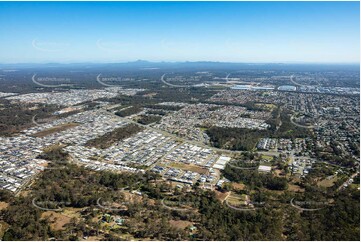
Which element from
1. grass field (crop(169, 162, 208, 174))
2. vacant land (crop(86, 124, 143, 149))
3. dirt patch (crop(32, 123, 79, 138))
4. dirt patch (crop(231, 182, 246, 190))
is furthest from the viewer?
dirt patch (crop(32, 123, 79, 138))

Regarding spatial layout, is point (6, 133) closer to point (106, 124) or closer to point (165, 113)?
point (106, 124)

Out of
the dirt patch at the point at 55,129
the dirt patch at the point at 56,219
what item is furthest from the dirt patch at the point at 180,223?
the dirt patch at the point at 55,129

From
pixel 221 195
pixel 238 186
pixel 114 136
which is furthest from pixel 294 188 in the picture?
pixel 114 136

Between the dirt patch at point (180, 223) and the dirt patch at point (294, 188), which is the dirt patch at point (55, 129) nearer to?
the dirt patch at point (180, 223)

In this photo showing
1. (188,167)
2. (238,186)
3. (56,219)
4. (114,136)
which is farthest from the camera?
(114,136)

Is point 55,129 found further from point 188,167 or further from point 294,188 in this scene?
point 294,188

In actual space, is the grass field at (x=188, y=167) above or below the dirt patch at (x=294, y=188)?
above

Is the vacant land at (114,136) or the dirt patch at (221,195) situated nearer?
the dirt patch at (221,195)

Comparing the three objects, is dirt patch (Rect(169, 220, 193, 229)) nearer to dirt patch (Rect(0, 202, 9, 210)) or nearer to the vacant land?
dirt patch (Rect(0, 202, 9, 210))

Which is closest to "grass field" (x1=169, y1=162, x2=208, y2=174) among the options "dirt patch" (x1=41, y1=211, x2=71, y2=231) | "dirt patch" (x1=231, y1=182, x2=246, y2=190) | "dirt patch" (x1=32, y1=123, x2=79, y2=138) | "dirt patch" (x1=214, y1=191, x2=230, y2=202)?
"dirt patch" (x1=231, y1=182, x2=246, y2=190)
